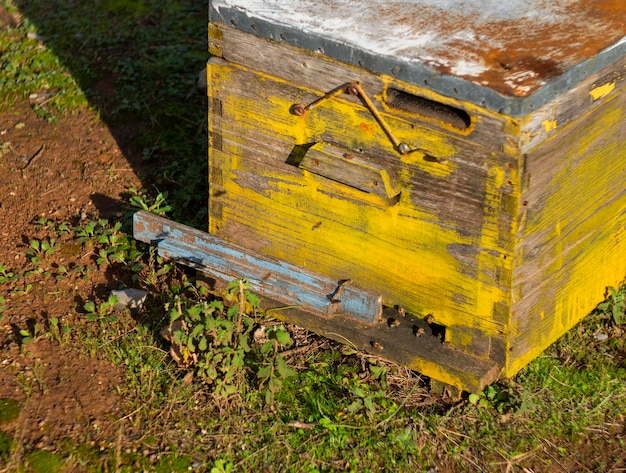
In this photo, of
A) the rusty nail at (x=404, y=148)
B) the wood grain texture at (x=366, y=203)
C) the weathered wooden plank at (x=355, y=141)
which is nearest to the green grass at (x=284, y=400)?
the wood grain texture at (x=366, y=203)

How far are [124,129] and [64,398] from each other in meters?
2.44

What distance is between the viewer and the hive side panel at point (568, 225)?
3816mm

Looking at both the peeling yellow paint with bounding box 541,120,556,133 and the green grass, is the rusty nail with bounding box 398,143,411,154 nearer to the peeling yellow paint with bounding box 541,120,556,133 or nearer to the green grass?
the peeling yellow paint with bounding box 541,120,556,133

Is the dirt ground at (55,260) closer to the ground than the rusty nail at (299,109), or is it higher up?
closer to the ground

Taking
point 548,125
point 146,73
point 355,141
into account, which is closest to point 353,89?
point 355,141

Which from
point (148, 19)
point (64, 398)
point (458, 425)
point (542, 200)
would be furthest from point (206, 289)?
point (148, 19)

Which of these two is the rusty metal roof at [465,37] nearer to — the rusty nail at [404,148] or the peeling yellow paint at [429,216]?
the peeling yellow paint at [429,216]

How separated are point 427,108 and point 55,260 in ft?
7.56

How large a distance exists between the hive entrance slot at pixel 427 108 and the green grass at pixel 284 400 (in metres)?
1.16

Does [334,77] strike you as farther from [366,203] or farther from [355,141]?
[366,203]

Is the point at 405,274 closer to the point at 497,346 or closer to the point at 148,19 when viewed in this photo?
the point at 497,346

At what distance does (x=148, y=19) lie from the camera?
7496 millimetres

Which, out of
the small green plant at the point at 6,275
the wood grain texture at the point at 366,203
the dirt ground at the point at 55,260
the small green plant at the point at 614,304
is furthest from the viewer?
the small green plant at the point at 6,275

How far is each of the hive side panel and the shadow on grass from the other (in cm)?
Result: 197
